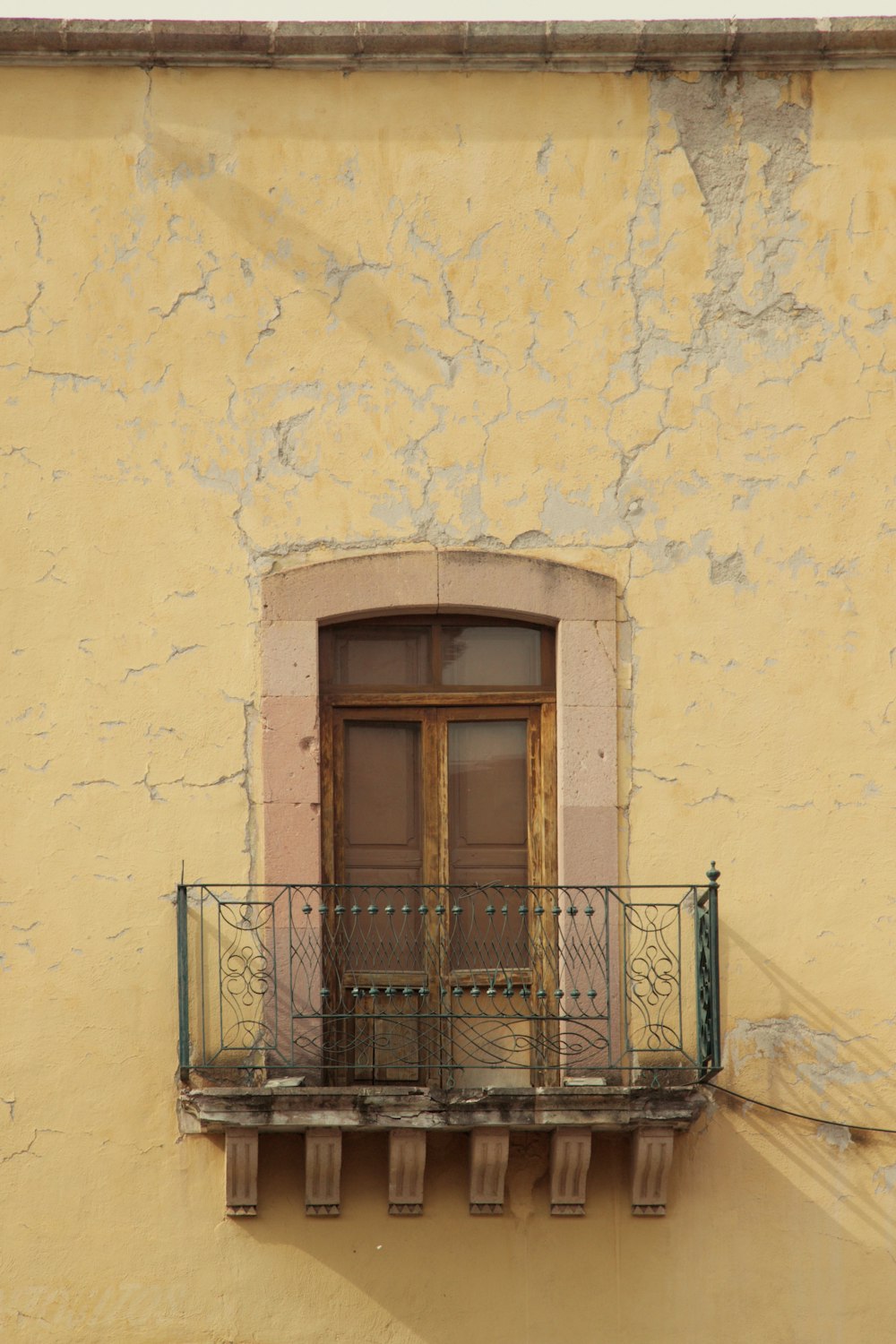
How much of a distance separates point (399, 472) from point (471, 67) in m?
1.91

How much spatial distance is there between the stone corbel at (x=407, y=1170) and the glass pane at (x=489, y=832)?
0.88m

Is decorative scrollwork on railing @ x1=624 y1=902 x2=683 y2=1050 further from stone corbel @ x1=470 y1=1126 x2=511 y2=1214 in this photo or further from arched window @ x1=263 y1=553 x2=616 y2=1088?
stone corbel @ x1=470 y1=1126 x2=511 y2=1214

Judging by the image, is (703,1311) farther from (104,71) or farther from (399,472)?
(104,71)

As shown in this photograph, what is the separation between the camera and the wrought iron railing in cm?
805

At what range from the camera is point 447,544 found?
27.6 feet

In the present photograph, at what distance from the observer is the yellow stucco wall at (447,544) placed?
26.3 feet

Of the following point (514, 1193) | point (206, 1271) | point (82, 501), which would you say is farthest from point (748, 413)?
point (206, 1271)

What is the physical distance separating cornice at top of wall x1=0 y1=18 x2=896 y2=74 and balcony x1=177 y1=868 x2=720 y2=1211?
3.74 meters

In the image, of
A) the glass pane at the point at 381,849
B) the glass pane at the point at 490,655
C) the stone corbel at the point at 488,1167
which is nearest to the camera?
the stone corbel at the point at 488,1167

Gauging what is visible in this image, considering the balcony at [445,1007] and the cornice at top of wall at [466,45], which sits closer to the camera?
the balcony at [445,1007]

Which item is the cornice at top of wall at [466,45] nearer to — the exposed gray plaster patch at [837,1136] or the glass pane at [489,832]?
the glass pane at [489,832]

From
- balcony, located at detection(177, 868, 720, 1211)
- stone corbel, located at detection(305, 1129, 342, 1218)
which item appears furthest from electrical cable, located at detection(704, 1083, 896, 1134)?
stone corbel, located at detection(305, 1129, 342, 1218)

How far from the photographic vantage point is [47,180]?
858cm

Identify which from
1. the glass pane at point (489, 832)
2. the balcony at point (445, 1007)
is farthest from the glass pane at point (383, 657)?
the balcony at point (445, 1007)
